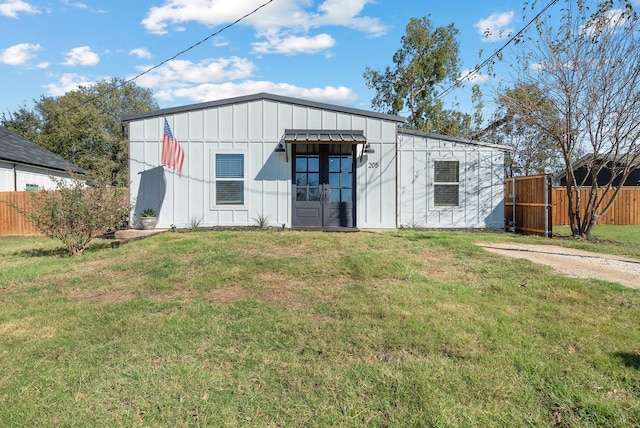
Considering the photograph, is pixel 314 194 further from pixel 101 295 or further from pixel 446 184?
pixel 101 295

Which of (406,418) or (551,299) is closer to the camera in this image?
(406,418)

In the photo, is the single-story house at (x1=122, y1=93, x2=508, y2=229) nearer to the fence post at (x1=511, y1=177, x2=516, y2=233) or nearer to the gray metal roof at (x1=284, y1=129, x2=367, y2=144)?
the gray metal roof at (x1=284, y1=129, x2=367, y2=144)

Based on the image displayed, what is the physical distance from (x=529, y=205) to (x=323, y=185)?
251 inches

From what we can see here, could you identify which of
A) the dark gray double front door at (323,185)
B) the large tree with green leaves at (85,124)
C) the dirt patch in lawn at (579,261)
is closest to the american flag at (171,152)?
the dark gray double front door at (323,185)

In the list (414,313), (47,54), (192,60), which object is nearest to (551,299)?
(414,313)

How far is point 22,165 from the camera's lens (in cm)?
1641

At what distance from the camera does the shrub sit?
280 inches

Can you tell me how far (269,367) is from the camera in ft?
8.59

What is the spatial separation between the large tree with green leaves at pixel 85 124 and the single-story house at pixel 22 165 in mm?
8722

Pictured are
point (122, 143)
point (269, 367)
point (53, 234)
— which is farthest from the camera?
point (122, 143)

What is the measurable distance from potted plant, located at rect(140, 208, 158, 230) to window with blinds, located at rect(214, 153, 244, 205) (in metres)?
1.77

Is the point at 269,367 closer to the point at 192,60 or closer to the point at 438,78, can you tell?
the point at 192,60

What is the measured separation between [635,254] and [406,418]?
25.7 ft

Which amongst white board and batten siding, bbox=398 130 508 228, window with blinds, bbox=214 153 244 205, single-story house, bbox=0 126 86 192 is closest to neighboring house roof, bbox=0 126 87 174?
single-story house, bbox=0 126 86 192
